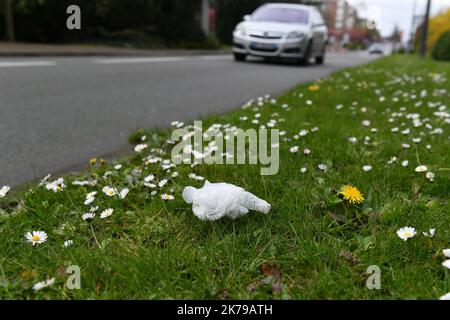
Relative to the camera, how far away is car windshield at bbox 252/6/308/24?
12.7 m

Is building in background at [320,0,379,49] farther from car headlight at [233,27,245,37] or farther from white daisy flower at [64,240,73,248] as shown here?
white daisy flower at [64,240,73,248]

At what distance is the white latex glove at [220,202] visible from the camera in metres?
1.90

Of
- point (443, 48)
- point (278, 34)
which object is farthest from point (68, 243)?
point (443, 48)

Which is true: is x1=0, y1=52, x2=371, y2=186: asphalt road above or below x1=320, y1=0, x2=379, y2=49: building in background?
above

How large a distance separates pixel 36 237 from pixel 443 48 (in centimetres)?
1768

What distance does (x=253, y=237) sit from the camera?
6.24 feet

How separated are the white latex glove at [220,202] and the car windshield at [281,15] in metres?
11.3

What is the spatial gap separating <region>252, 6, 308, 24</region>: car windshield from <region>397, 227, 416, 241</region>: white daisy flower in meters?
11.4

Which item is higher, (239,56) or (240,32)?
(240,32)

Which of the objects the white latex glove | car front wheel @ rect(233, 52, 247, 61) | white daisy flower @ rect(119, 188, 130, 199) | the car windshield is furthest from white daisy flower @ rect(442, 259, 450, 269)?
car front wheel @ rect(233, 52, 247, 61)

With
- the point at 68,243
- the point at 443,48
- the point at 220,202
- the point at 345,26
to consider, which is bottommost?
the point at 345,26

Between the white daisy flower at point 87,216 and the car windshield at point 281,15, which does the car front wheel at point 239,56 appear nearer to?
the car windshield at point 281,15

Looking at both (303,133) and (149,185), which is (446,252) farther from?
(303,133)

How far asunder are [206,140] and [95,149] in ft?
2.79
